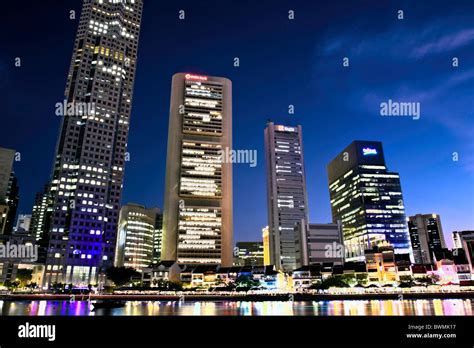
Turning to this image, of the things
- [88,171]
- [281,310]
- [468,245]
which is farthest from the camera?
[88,171]

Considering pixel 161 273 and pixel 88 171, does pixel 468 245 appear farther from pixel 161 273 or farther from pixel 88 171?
pixel 88 171

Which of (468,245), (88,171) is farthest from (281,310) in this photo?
(88,171)

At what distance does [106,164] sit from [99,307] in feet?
412

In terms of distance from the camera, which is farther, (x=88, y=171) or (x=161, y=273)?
(x=88, y=171)

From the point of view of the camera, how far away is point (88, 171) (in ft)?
570

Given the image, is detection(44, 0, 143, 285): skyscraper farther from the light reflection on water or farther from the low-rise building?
the light reflection on water

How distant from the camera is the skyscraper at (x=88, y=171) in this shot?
159875 mm

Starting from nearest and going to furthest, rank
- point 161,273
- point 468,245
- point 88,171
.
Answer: point 468,245
point 161,273
point 88,171

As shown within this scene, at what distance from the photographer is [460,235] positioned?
144 meters

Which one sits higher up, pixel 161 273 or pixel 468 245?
pixel 468 245

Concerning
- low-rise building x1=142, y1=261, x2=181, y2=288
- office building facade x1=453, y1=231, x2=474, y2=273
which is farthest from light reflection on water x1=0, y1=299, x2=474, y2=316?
low-rise building x1=142, y1=261, x2=181, y2=288

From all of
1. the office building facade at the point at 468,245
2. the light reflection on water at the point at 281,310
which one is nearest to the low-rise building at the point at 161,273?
the light reflection on water at the point at 281,310
